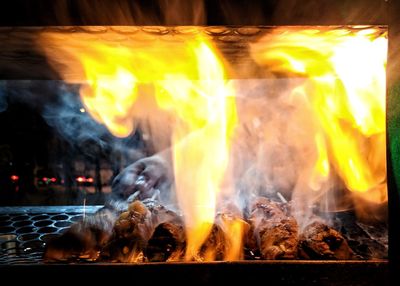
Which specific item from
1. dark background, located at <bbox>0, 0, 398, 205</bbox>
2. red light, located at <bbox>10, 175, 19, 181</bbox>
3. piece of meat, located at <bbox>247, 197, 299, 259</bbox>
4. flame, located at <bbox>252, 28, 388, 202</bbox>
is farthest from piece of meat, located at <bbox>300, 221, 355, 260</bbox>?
red light, located at <bbox>10, 175, 19, 181</bbox>

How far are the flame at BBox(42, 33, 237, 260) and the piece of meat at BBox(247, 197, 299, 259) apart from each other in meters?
0.40

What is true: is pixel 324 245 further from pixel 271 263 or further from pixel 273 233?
pixel 271 263

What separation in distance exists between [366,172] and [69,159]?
6146 mm

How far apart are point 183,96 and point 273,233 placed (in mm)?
2059

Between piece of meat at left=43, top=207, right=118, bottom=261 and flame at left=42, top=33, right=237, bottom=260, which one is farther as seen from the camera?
flame at left=42, top=33, right=237, bottom=260

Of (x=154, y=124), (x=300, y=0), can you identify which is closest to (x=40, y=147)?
(x=154, y=124)

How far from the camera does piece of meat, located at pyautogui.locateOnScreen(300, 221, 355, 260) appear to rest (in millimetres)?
2119

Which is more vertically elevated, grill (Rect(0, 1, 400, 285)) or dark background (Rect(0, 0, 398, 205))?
dark background (Rect(0, 0, 398, 205))

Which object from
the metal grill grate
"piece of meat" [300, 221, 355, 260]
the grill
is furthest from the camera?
the metal grill grate

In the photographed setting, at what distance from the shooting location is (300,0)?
189cm

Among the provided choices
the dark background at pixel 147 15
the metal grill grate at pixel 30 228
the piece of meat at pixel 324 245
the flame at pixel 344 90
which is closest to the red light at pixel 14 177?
the dark background at pixel 147 15

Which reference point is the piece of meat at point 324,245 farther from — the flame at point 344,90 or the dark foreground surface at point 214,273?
the flame at point 344,90

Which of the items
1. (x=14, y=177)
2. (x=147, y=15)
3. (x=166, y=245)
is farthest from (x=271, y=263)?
(x=14, y=177)

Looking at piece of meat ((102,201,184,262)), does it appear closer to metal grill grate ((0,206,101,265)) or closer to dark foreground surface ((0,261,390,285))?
dark foreground surface ((0,261,390,285))
